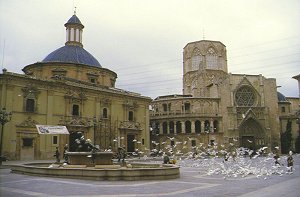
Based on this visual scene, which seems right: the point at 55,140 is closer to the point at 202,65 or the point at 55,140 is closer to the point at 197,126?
the point at 197,126

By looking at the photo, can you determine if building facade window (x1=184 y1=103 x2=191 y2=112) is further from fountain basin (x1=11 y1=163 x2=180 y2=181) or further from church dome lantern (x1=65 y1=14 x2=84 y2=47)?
fountain basin (x1=11 y1=163 x2=180 y2=181)

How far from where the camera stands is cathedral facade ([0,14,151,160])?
1268 inches

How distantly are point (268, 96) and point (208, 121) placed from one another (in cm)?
1450

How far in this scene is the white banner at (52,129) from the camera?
110ft

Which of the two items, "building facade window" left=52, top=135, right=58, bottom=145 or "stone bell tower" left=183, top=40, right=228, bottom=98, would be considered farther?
"stone bell tower" left=183, top=40, right=228, bottom=98

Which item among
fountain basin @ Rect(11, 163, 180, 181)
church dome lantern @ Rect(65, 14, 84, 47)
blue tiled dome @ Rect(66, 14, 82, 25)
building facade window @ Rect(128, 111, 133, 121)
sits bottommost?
fountain basin @ Rect(11, 163, 180, 181)

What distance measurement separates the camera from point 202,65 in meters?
72.4

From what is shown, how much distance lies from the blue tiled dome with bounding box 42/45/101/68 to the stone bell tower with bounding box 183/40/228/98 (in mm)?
31293

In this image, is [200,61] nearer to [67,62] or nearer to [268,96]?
[268,96]

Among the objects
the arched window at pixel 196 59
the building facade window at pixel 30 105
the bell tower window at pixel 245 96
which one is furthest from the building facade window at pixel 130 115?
the arched window at pixel 196 59

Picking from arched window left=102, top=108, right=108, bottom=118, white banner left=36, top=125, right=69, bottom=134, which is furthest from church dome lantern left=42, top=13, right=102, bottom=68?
white banner left=36, top=125, right=69, bottom=134

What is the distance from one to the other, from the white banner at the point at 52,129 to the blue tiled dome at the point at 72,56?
11050mm

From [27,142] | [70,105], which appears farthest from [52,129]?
[70,105]

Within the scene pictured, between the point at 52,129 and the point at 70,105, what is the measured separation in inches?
154
